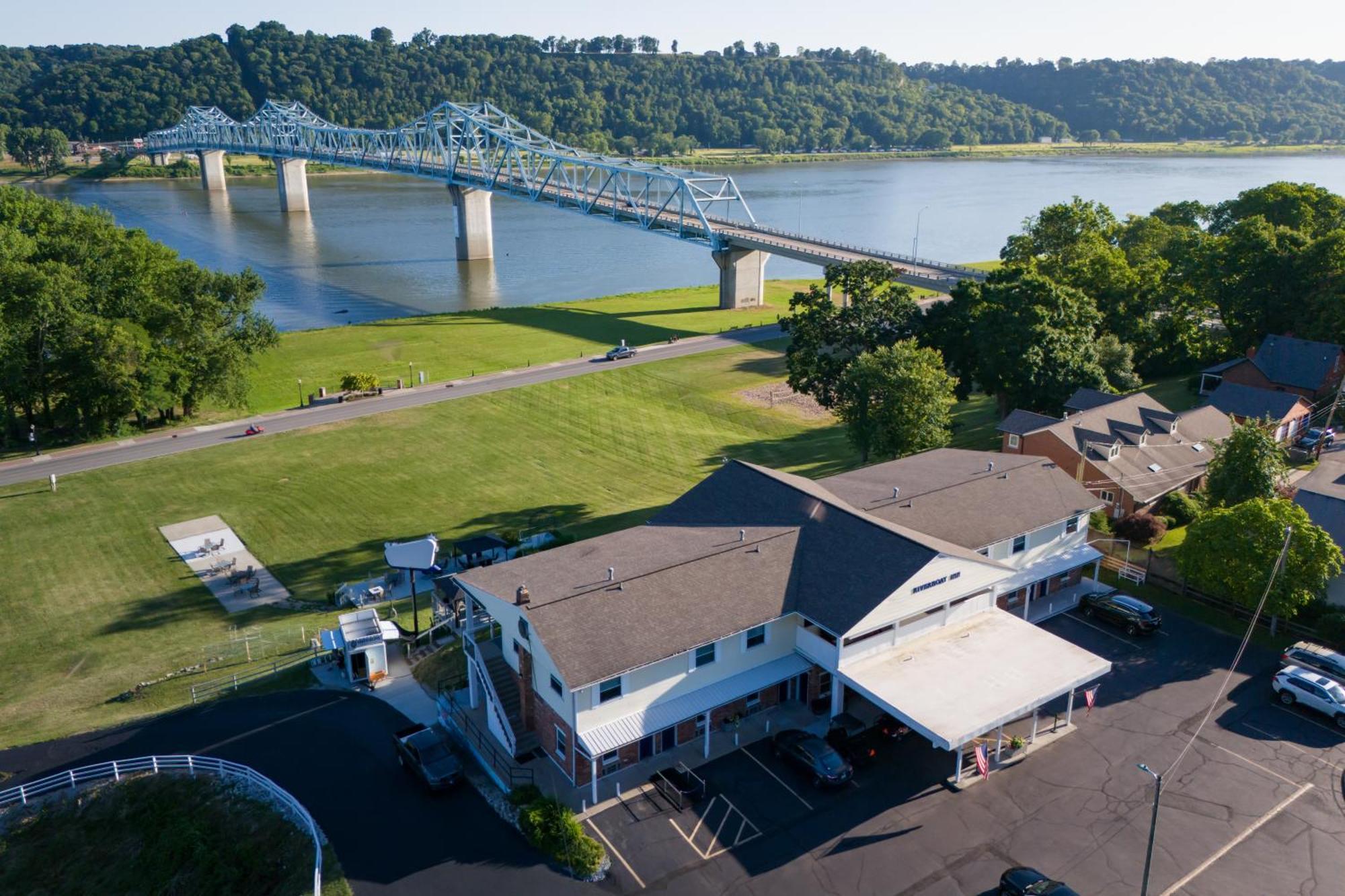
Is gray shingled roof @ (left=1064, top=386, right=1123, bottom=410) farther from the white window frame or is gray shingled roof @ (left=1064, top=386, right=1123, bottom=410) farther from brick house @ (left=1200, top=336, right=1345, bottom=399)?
the white window frame

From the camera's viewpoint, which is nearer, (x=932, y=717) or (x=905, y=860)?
(x=905, y=860)

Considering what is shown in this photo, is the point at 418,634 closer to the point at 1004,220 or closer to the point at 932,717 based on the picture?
the point at 932,717

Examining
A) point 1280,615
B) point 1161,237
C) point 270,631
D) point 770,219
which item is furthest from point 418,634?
point 770,219

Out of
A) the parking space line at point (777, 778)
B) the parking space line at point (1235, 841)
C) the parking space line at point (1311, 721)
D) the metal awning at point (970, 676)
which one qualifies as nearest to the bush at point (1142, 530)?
the parking space line at point (1311, 721)

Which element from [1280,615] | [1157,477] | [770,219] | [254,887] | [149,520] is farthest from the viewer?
[770,219]

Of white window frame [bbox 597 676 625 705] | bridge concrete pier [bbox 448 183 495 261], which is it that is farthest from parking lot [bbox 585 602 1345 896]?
bridge concrete pier [bbox 448 183 495 261]

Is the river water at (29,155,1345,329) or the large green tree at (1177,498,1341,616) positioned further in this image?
the river water at (29,155,1345,329)

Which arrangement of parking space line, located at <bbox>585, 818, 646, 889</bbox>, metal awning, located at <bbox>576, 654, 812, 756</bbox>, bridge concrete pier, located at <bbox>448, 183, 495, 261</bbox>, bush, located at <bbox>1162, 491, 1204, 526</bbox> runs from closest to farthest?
parking space line, located at <bbox>585, 818, 646, 889</bbox> → metal awning, located at <bbox>576, 654, 812, 756</bbox> → bush, located at <bbox>1162, 491, 1204, 526</bbox> → bridge concrete pier, located at <bbox>448, 183, 495, 261</bbox>
